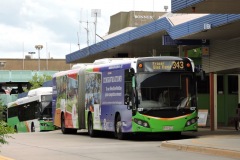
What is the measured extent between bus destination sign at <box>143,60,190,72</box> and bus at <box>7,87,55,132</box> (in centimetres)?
2271

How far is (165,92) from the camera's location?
25938mm

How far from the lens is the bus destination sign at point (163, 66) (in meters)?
26.1

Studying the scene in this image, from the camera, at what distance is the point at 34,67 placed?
449 feet

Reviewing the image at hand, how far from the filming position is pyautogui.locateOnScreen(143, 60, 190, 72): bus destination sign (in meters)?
26.1

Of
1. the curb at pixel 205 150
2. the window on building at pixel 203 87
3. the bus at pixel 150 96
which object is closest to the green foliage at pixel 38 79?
the window on building at pixel 203 87

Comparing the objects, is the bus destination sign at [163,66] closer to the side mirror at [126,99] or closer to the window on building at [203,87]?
the side mirror at [126,99]

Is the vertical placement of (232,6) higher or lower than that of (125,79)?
higher

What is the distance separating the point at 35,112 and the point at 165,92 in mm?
24992

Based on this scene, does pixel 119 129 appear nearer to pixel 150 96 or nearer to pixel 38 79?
pixel 150 96

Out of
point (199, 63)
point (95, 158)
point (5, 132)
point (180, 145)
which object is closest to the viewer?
point (5, 132)

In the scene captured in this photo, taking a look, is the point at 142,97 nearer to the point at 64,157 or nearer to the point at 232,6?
the point at 232,6

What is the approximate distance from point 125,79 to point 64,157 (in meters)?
8.48

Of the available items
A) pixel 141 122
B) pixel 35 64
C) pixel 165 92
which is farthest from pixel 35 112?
pixel 35 64

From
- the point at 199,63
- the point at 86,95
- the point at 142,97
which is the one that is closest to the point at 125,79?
the point at 142,97
